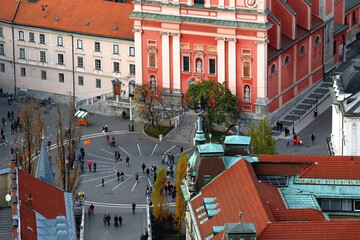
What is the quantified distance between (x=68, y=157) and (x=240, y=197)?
41994 mm

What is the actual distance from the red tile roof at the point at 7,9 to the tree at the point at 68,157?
80.3ft

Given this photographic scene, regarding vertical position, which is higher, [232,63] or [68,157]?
[232,63]

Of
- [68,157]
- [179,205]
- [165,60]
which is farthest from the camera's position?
[165,60]

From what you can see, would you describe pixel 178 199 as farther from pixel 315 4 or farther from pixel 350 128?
pixel 315 4

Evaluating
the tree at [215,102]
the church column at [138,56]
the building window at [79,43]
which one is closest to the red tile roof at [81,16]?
the building window at [79,43]

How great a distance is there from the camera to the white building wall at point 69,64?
535 feet

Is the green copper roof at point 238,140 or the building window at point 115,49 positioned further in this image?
the building window at point 115,49

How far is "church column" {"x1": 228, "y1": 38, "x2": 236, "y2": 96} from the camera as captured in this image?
500ft

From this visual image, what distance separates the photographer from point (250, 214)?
93.9 m

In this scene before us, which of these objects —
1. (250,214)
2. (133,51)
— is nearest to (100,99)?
(133,51)

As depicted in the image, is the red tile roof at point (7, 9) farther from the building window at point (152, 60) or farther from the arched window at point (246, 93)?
the arched window at point (246, 93)

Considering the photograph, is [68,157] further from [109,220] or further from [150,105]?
[150,105]

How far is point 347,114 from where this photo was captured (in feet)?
407

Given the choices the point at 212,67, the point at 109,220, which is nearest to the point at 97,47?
the point at 212,67
